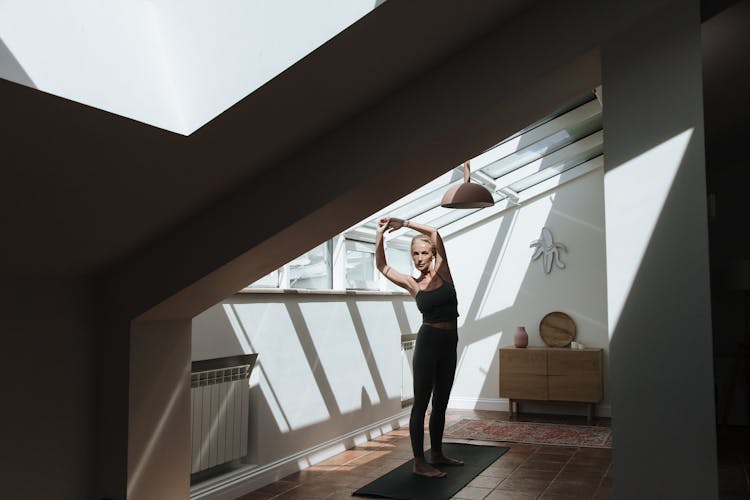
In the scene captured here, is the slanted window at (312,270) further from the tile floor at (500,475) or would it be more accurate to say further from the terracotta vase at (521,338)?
the terracotta vase at (521,338)

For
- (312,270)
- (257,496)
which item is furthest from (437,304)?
(257,496)

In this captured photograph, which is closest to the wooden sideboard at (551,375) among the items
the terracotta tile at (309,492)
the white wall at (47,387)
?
the terracotta tile at (309,492)

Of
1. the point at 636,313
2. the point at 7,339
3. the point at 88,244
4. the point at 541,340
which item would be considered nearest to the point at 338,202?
the point at 88,244

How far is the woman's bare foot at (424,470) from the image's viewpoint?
4.91 m

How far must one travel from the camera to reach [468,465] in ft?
17.3

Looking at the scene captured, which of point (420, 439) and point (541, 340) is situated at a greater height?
point (541, 340)

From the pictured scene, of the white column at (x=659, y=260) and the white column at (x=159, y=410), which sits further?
the white column at (x=159, y=410)

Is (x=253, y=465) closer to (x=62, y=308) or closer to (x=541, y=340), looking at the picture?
(x=62, y=308)

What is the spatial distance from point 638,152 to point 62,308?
2355mm

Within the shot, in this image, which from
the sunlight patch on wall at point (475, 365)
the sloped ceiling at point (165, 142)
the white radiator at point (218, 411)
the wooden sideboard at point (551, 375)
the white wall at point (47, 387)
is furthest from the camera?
the sunlight patch on wall at point (475, 365)

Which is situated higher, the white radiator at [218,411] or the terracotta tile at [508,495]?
the white radiator at [218,411]

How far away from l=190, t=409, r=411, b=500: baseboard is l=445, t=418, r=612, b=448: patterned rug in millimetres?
878

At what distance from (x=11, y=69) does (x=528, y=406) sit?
7.17 m

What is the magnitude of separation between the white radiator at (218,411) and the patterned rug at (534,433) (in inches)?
103
